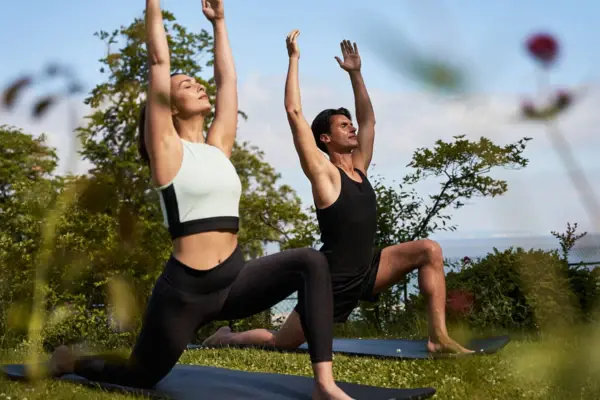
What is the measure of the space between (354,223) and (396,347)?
4.53 feet

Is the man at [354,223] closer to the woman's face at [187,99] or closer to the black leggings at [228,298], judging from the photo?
the woman's face at [187,99]

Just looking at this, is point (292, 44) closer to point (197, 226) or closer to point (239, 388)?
point (197, 226)

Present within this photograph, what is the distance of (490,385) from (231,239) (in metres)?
1.30

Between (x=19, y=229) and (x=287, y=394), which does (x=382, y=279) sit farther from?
(x=19, y=229)

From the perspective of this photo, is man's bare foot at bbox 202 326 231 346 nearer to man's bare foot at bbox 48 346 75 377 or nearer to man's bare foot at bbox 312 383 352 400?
man's bare foot at bbox 48 346 75 377

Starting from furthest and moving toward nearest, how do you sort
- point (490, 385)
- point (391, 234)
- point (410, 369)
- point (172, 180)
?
point (391, 234), point (410, 369), point (490, 385), point (172, 180)

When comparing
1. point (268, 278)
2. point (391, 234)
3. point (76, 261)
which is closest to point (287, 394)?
point (268, 278)

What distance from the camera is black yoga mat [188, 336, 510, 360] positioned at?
15.1 ft

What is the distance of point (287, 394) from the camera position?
3.28m

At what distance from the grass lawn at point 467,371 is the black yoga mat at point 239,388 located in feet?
0.49

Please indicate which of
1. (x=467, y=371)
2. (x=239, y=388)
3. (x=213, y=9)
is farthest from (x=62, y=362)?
(x=467, y=371)

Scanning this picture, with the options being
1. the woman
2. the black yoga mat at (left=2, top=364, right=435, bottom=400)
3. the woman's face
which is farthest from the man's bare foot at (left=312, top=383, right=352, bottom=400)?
the woman's face

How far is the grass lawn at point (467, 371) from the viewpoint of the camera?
0.56m

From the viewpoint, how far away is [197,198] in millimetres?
2910
